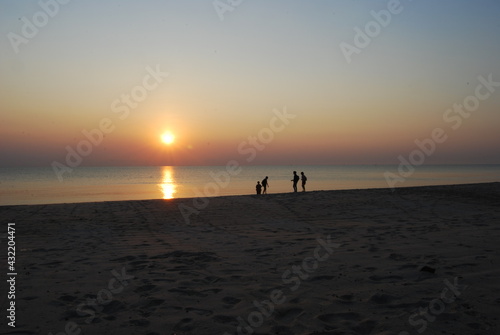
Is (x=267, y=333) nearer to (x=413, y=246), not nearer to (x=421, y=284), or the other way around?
(x=421, y=284)

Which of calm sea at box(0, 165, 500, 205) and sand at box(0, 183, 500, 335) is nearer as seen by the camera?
sand at box(0, 183, 500, 335)

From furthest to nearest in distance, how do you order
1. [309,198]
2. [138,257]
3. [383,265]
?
1. [309,198]
2. [138,257]
3. [383,265]

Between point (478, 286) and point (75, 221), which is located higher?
point (75, 221)

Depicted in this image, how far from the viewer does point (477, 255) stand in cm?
754

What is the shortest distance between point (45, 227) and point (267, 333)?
11.5 m

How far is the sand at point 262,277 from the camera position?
4.79 meters

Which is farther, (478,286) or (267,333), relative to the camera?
(478,286)

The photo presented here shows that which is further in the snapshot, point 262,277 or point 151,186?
point 151,186

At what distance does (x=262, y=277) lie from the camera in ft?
21.9

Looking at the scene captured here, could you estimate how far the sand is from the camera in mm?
4785

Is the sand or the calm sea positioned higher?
the calm sea

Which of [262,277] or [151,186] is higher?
[151,186]

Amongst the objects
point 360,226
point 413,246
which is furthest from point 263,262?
point 360,226

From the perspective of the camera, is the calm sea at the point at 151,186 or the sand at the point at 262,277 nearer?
the sand at the point at 262,277
